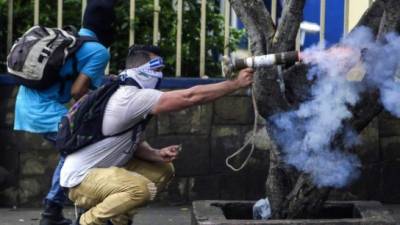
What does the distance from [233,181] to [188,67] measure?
1.00 metres

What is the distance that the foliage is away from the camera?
7535 mm

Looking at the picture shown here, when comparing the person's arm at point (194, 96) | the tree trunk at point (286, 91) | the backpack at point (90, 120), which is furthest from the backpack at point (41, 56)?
the tree trunk at point (286, 91)

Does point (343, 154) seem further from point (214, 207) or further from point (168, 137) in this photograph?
point (168, 137)

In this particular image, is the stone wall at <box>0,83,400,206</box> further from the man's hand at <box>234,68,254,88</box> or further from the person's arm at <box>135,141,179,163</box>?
the man's hand at <box>234,68,254,88</box>

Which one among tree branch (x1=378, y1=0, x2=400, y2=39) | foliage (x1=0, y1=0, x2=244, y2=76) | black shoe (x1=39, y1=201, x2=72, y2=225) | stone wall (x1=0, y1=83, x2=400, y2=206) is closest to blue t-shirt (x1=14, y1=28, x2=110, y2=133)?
black shoe (x1=39, y1=201, x2=72, y2=225)

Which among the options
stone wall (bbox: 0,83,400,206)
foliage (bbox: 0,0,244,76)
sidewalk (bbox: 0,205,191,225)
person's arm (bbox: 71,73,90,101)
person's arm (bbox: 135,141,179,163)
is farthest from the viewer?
foliage (bbox: 0,0,244,76)

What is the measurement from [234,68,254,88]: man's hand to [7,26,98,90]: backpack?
61.0 inches

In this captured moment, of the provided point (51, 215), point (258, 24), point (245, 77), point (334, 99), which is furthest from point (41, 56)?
point (334, 99)

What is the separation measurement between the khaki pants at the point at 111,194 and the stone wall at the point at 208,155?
5.51 feet

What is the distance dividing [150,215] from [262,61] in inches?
96.8

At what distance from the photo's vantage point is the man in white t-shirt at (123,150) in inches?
215

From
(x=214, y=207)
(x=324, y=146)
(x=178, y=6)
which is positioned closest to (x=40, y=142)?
(x=178, y=6)

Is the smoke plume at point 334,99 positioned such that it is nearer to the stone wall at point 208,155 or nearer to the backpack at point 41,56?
the backpack at point 41,56

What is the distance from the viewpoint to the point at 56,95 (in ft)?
20.9
